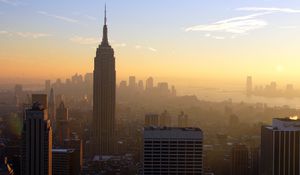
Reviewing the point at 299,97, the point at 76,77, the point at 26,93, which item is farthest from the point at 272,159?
the point at 76,77

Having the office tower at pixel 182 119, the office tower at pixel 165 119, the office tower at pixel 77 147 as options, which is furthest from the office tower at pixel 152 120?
the office tower at pixel 77 147

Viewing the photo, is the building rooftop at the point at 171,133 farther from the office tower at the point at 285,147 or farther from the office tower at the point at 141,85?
the office tower at the point at 141,85

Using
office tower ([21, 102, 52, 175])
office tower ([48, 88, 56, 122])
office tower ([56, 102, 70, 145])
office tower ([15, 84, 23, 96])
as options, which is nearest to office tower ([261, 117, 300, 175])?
office tower ([21, 102, 52, 175])

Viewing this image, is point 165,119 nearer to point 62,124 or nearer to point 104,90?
point 62,124

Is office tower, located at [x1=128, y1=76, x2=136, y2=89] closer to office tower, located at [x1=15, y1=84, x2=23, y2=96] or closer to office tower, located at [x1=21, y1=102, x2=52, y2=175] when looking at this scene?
office tower, located at [x1=15, y1=84, x2=23, y2=96]

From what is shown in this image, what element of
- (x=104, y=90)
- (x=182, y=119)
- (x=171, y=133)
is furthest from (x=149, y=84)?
(x=171, y=133)

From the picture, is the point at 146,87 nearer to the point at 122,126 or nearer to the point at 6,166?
the point at 122,126
